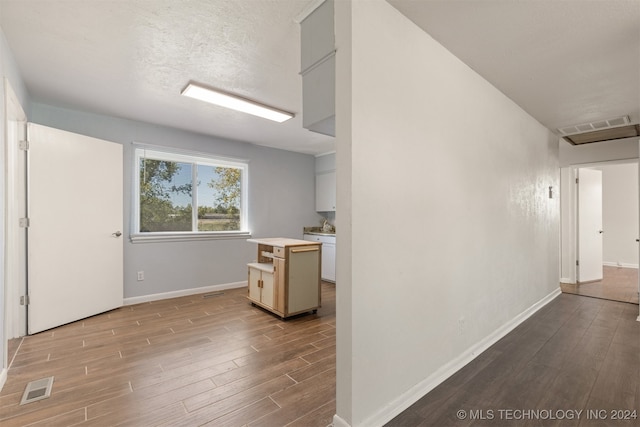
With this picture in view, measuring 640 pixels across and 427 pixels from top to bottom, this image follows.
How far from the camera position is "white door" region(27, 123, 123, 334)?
9.76 ft

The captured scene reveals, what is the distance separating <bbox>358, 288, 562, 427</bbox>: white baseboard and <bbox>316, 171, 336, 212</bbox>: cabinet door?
342 centimetres

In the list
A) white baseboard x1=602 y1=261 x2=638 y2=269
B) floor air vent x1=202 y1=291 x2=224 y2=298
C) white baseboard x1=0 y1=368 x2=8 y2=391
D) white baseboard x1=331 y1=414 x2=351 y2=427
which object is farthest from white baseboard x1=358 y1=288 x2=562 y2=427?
white baseboard x1=602 y1=261 x2=638 y2=269

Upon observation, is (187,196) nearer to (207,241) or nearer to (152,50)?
(207,241)

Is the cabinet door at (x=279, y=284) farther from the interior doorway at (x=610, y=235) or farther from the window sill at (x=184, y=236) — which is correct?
the interior doorway at (x=610, y=235)

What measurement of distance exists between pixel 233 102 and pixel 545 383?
11.9 feet

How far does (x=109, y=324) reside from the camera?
3188 mm

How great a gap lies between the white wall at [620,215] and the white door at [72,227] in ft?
30.5

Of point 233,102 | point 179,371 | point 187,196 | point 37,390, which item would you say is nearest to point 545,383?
point 179,371

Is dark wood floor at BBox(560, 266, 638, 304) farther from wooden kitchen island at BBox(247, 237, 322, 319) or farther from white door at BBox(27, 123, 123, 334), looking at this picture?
white door at BBox(27, 123, 123, 334)

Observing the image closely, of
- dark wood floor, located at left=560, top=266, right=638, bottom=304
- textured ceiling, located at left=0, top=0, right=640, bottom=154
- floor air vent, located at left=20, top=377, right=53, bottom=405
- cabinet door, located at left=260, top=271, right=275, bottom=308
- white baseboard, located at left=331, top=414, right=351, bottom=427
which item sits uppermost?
textured ceiling, located at left=0, top=0, right=640, bottom=154

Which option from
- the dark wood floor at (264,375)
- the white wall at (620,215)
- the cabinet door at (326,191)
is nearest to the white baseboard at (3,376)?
the dark wood floor at (264,375)

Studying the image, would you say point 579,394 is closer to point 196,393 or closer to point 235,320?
point 196,393

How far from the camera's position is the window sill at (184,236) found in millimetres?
3996

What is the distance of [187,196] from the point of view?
177 inches
